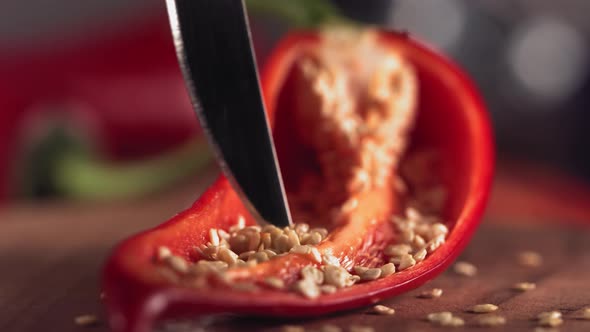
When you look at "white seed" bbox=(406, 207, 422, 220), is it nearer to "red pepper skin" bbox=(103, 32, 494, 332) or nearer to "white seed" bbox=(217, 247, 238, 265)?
"red pepper skin" bbox=(103, 32, 494, 332)

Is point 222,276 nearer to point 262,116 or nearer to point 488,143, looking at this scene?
point 262,116

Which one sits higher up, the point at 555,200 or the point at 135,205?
the point at 135,205

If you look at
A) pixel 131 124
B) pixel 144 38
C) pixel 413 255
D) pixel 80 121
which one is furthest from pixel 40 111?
pixel 413 255

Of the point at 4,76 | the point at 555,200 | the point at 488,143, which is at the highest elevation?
the point at 4,76

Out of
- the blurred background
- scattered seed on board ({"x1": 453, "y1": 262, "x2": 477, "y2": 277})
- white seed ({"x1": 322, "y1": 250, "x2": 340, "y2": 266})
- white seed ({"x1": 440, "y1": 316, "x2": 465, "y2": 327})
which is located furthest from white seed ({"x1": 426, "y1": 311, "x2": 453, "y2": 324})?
the blurred background

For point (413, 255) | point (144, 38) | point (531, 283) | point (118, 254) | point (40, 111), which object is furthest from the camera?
point (144, 38)

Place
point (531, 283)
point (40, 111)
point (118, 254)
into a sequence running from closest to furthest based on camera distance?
point (118, 254)
point (531, 283)
point (40, 111)

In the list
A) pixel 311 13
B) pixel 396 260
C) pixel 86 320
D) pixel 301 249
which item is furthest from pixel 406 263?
pixel 311 13
